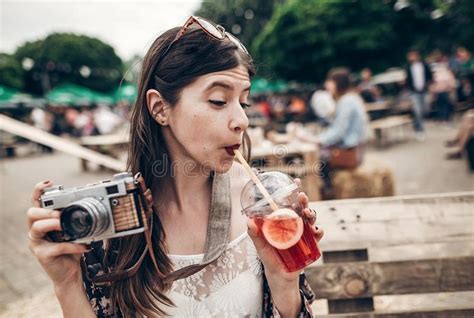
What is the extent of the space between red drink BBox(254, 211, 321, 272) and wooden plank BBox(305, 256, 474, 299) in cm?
62

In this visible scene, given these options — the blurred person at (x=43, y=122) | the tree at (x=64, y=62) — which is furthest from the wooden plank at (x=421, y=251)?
the tree at (x=64, y=62)

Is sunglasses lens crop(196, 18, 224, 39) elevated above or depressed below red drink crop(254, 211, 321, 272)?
above

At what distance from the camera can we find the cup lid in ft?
4.20

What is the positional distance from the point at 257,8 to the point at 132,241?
36390mm

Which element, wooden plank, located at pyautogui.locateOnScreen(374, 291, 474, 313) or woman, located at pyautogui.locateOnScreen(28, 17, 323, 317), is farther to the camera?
wooden plank, located at pyautogui.locateOnScreen(374, 291, 474, 313)

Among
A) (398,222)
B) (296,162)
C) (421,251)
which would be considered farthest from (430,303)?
(296,162)

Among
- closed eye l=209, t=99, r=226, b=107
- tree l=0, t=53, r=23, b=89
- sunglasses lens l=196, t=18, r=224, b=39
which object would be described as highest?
Answer: tree l=0, t=53, r=23, b=89

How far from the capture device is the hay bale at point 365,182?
4.90 meters

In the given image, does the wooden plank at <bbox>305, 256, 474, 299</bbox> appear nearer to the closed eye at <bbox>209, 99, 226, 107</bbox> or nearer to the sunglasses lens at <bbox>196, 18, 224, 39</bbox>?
the closed eye at <bbox>209, 99, 226, 107</bbox>

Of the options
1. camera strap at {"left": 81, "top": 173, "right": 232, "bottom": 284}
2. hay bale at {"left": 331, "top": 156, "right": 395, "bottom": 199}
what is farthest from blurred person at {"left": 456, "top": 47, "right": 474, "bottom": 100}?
camera strap at {"left": 81, "top": 173, "right": 232, "bottom": 284}

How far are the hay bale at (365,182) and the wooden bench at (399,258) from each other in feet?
9.68

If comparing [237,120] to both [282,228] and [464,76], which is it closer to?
[282,228]

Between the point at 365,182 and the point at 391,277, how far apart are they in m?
3.25

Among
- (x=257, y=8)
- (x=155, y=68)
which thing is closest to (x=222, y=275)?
(x=155, y=68)
